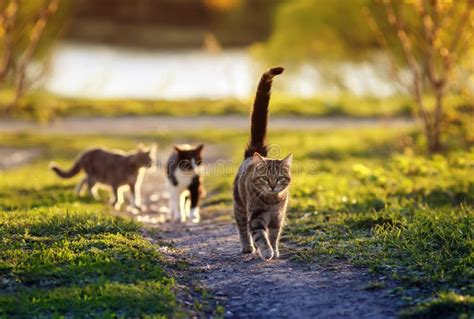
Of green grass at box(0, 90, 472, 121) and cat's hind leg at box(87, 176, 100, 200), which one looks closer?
cat's hind leg at box(87, 176, 100, 200)

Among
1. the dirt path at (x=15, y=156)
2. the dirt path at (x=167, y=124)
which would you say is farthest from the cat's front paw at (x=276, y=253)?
the dirt path at (x=167, y=124)

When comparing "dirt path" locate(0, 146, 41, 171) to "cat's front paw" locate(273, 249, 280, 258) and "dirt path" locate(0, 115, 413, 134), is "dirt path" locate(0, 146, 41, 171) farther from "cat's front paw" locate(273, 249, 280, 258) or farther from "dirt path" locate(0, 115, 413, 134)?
→ "cat's front paw" locate(273, 249, 280, 258)

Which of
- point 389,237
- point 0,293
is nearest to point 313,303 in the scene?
point 389,237

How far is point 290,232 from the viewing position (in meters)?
10.9

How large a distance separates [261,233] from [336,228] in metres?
1.82

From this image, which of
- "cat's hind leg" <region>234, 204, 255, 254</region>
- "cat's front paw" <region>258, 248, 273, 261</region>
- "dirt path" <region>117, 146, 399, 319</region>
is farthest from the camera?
"cat's hind leg" <region>234, 204, 255, 254</region>

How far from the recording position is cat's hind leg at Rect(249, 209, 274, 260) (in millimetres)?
9180

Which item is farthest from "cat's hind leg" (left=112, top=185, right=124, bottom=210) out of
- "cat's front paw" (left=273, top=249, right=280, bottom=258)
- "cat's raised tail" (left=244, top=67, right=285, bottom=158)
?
"cat's front paw" (left=273, top=249, right=280, bottom=258)

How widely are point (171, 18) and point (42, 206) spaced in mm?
40207

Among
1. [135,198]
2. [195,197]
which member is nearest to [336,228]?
[195,197]

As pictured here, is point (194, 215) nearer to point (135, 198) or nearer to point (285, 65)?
point (135, 198)

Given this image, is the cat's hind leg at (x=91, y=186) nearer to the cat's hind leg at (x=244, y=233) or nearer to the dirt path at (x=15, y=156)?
the cat's hind leg at (x=244, y=233)

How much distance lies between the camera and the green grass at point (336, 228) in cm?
789

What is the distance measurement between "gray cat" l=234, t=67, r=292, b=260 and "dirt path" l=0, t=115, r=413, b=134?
14.7 m
